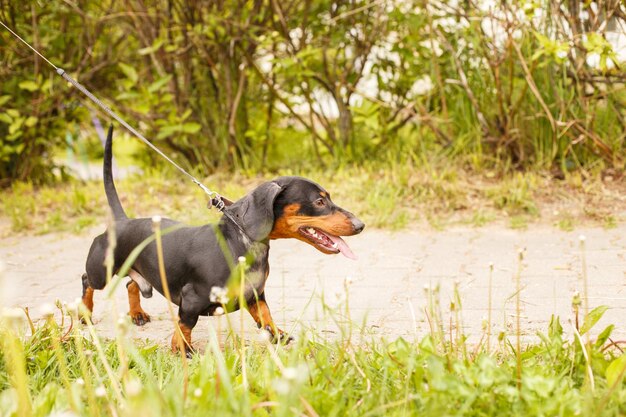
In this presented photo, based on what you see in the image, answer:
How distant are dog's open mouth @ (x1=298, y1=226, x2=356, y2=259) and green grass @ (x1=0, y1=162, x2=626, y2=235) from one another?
7.88 ft

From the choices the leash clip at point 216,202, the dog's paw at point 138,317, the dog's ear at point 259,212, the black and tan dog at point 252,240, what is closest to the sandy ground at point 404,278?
the dog's paw at point 138,317

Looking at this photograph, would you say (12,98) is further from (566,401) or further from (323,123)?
(566,401)

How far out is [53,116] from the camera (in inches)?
305

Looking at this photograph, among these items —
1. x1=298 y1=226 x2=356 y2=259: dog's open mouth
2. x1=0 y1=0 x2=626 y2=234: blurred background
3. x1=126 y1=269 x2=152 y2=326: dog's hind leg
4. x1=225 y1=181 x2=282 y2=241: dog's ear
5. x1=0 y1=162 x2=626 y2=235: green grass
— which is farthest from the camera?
x1=0 y1=0 x2=626 y2=234: blurred background

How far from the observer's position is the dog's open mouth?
325cm

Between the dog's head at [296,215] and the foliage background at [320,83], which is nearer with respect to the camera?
the dog's head at [296,215]

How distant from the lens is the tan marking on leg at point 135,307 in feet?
12.6

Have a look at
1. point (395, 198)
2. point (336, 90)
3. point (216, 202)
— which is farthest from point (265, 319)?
point (336, 90)

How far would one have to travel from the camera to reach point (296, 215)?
10.6ft

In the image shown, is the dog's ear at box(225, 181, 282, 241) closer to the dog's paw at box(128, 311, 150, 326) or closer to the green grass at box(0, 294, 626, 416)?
the green grass at box(0, 294, 626, 416)

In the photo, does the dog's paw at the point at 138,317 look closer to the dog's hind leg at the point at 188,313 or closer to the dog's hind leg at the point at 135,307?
the dog's hind leg at the point at 135,307

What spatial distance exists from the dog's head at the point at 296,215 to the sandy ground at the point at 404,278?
0.87 ft

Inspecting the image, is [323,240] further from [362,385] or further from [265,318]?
[362,385]

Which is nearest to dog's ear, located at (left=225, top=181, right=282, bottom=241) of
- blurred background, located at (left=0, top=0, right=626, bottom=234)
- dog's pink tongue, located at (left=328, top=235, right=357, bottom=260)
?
dog's pink tongue, located at (left=328, top=235, right=357, bottom=260)
